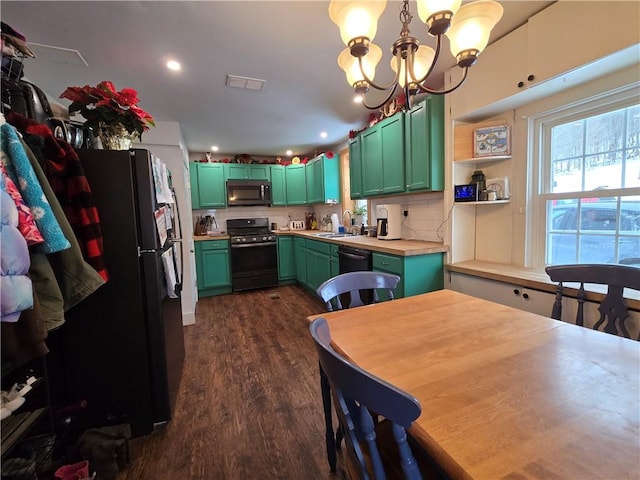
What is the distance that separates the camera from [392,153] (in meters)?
2.90

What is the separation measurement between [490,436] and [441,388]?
0.55 ft

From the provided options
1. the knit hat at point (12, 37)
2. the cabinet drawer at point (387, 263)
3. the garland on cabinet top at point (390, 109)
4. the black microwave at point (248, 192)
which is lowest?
the cabinet drawer at point (387, 263)

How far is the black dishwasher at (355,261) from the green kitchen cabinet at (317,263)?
0.38 metres

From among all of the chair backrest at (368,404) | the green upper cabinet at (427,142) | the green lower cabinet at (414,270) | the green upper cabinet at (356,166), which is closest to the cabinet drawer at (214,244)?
the green upper cabinet at (356,166)

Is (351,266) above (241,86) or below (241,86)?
below

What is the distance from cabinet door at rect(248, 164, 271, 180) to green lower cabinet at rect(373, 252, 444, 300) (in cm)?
319

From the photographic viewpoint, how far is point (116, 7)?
1583mm

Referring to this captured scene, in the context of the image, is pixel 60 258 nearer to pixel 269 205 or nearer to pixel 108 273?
pixel 108 273

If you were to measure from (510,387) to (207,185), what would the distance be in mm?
4882

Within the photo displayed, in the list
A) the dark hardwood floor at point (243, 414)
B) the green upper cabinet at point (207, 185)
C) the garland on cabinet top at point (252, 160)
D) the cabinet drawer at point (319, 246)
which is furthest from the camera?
the garland on cabinet top at point (252, 160)

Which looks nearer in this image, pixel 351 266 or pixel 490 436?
pixel 490 436

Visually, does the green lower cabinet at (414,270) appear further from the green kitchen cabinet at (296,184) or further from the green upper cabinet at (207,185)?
the green upper cabinet at (207,185)

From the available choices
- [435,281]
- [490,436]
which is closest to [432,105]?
[435,281]

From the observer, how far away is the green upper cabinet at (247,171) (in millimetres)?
4926
